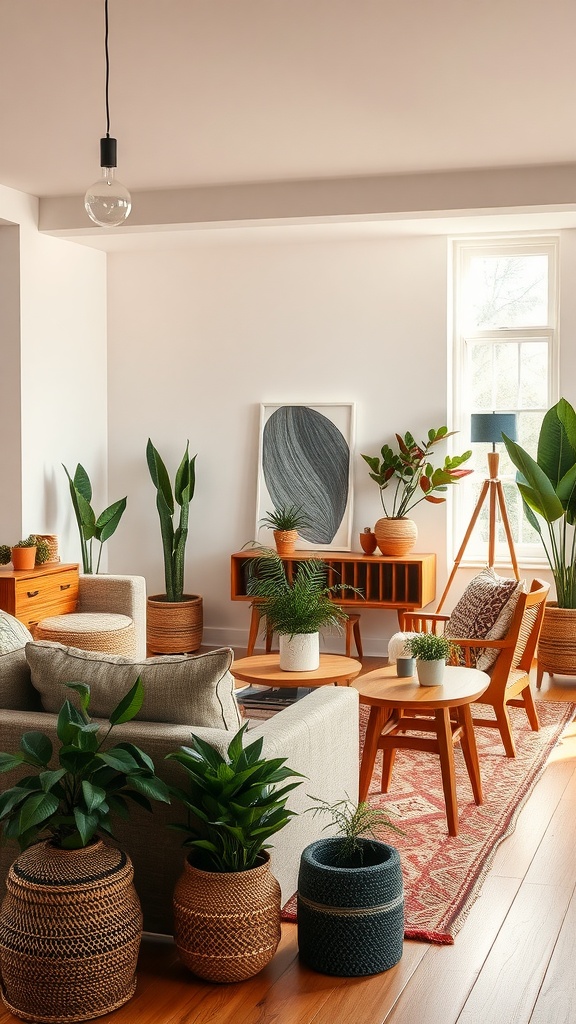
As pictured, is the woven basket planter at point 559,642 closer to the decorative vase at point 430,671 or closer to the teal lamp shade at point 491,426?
the teal lamp shade at point 491,426

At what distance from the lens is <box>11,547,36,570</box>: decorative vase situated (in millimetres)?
5883

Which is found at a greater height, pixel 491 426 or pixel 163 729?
pixel 491 426

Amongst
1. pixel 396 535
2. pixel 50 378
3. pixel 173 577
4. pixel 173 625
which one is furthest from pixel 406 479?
pixel 50 378

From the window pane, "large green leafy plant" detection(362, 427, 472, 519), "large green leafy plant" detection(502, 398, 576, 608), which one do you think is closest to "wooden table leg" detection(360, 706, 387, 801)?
"large green leafy plant" detection(502, 398, 576, 608)

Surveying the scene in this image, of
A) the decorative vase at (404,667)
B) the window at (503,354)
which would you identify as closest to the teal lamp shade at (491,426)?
the window at (503,354)

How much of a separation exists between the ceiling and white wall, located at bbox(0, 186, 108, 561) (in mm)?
700

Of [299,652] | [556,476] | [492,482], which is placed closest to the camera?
[299,652]

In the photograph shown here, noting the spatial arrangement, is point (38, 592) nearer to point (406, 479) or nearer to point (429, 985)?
point (406, 479)

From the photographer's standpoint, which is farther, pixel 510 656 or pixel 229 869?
pixel 510 656

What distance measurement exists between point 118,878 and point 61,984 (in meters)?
0.27

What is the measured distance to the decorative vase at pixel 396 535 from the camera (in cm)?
696

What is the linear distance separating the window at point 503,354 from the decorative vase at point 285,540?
115 cm

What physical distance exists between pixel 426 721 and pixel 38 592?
2.53 m

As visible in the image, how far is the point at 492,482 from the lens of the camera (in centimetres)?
695
